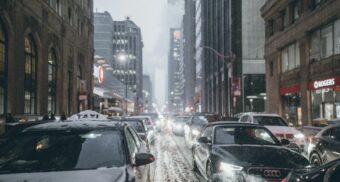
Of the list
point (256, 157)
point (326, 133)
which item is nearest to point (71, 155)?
point (256, 157)

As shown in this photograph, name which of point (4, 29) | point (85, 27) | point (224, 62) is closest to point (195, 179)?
point (4, 29)

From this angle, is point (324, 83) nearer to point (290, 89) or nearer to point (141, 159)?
point (290, 89)

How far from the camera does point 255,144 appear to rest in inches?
369

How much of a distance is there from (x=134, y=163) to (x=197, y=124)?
57.8 ft

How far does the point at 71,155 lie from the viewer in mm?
5344

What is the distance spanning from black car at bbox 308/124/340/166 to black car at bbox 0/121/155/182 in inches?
242

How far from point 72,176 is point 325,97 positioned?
27051 millimetres

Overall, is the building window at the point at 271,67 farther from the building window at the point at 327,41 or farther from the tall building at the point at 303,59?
the building window at the point at 327,41

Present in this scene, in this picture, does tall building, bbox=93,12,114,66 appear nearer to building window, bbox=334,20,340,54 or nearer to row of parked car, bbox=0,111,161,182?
building window, bbox=334,20,340,54

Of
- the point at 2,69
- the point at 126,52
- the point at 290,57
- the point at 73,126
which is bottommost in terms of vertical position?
the point at 73,126

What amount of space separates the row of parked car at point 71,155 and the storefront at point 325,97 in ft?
76.7

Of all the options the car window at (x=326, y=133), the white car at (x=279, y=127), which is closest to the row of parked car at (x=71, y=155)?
the car window at (x=326, y=133)

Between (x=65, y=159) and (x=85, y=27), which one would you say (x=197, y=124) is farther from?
(x=85, y=27)

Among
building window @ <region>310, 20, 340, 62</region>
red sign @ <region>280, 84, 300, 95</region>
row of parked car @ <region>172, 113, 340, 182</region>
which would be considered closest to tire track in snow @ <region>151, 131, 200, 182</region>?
row of parked car @ <region>172, 113, 340, 182</region>
